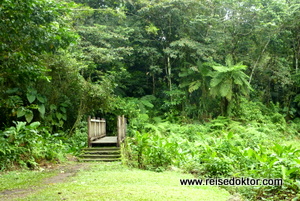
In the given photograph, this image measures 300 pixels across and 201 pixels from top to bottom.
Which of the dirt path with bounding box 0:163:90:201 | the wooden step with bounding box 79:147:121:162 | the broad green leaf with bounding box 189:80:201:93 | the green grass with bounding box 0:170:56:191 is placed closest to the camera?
the dirt path with bounding box 0:163:90:201

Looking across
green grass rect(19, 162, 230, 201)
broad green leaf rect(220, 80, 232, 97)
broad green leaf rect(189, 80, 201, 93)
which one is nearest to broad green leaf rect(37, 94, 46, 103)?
green grass rect(19, 162, 230, 201)

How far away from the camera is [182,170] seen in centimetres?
627

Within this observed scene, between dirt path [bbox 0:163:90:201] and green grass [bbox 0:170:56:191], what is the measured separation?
0.62 ft

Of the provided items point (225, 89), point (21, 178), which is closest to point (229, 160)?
point (21, 178)

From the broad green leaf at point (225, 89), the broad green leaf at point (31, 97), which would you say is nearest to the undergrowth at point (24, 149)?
the broad green leaf at point (31, 97)

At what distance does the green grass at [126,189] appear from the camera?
3830 mm

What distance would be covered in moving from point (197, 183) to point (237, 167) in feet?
3.82

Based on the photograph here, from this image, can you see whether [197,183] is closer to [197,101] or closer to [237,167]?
[237,167]

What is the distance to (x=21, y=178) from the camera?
17.6 feet

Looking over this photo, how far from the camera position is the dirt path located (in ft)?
13.3

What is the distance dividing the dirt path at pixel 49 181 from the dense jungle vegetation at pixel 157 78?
81cm

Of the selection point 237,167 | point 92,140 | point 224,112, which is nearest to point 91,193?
point 237,167

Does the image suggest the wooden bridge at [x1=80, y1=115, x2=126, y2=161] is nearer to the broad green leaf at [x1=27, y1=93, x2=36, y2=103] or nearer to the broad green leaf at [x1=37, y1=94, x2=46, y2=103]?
the broad green leaf at [x1=37, y1=94, x2=46, y2=103]

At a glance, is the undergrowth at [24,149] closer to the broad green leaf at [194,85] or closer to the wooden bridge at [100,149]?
the wooden bridge at [100,149]
